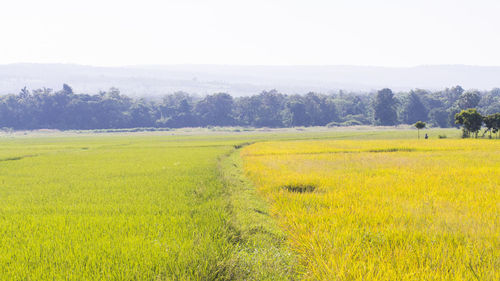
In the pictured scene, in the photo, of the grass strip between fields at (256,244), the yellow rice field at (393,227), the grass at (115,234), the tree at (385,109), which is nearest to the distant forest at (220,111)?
the tree at (385,109)

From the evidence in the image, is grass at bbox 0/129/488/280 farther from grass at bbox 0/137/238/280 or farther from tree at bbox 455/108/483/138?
tree at bbox 455/108/483/138

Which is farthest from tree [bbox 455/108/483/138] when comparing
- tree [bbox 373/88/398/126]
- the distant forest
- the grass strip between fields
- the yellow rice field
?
tree [bbox 373/88/398/126]

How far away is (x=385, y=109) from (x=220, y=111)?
5424cm

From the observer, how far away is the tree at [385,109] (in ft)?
344

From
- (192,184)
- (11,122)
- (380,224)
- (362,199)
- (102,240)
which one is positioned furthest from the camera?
(11,122)

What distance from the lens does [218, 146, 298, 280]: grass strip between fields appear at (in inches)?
179

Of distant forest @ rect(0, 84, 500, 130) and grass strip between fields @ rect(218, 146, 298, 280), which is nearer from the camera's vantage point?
grass strip between fields @ rect(218, 146, 298, 280)

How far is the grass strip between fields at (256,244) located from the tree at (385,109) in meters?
105

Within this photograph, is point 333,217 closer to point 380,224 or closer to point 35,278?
point 380,224

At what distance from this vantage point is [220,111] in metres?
116

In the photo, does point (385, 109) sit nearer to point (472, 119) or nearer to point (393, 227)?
point (472, 119)

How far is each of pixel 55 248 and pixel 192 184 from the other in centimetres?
613

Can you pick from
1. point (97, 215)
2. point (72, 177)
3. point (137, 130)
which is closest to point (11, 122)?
point (137, 130)

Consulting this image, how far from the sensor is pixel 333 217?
658 cm
